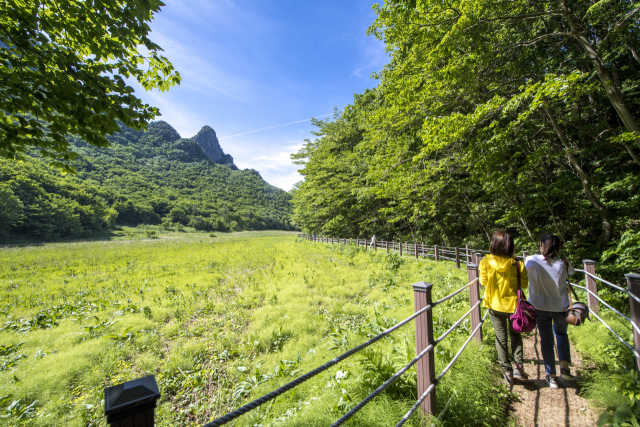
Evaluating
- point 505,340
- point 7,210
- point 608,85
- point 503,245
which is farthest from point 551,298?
point 7,210

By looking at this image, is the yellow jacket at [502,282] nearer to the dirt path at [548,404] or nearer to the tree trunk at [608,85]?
the dirt path at [548,404]

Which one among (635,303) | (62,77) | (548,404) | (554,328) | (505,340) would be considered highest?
(62,77)

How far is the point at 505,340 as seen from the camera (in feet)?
11.0

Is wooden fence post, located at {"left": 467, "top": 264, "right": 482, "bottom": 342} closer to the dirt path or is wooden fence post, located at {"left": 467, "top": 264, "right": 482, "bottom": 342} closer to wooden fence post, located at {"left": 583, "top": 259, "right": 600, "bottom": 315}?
the dirt path

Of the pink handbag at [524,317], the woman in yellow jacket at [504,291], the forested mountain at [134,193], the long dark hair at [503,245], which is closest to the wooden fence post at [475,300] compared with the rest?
the woman in yellow jacket at [504,291]

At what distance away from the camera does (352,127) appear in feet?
83.8

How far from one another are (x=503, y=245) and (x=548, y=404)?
6.07 feet

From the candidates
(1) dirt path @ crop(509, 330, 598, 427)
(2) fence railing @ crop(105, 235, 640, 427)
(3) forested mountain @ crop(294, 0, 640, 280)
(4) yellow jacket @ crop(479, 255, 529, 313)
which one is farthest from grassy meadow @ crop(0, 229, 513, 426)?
(3) forested mountain @ crop(294, 0, 640, 280)

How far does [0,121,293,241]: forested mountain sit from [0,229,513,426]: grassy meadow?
4002 millimetres

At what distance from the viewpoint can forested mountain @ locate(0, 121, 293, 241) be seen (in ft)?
193

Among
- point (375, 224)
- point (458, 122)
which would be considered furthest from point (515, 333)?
point (375, 224)

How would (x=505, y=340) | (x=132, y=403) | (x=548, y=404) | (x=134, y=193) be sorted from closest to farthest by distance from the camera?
(x=132, y=403) → (x=548, y=404) → (x=505, y=340) → (x=134, y=193)

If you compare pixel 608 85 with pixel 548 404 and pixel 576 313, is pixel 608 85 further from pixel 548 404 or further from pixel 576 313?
pixel 548 404

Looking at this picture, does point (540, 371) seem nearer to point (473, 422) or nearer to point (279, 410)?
point (473, 422)
